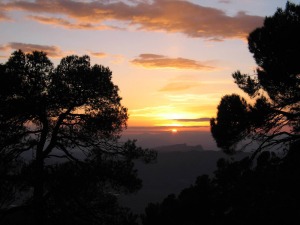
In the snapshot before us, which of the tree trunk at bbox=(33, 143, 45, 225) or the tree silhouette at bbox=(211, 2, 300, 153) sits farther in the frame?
the tree silhouette at bbox=(211, 2, 300, 153)

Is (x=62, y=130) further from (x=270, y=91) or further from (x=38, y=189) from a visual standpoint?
(x=270, y=91)

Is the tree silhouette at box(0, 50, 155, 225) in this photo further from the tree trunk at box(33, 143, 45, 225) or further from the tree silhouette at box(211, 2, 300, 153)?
the tree silhouette at box(211, 2, 300, 153)

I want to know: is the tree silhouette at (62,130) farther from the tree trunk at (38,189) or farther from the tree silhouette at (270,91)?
the tree silhouette at (270,91)

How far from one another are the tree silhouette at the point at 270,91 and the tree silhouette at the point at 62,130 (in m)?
4.73

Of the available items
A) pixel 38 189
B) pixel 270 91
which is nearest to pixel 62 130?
pixel 38 189

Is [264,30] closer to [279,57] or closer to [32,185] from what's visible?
[279,57]

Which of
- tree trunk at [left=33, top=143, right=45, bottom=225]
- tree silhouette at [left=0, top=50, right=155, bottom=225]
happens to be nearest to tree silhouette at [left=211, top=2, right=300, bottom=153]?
tree silhouette at [left=0, top=50, right=155, bottom=225]

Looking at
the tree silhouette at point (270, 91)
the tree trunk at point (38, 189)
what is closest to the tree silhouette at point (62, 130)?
the tree trunk at point (38, 189)

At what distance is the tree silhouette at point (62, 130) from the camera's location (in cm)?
1213

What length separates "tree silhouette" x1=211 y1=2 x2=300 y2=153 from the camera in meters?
14.5

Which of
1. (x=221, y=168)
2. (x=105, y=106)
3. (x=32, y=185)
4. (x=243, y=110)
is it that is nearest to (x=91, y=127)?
(x=105, y=106)

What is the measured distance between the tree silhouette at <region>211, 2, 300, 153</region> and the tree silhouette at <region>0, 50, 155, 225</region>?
4.73 meters

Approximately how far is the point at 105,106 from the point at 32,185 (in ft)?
13.7

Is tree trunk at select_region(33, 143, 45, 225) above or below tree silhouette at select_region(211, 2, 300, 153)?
below
